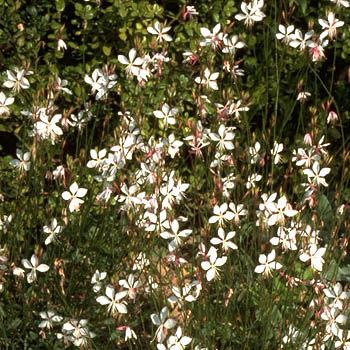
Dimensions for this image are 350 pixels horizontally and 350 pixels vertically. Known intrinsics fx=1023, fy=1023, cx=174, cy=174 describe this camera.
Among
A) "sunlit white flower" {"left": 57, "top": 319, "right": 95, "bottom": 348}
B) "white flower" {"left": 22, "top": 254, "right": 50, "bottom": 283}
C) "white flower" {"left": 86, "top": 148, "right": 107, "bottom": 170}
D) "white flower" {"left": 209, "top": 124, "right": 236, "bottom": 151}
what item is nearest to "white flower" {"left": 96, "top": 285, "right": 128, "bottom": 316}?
"sunlit white flower" {"left": 57, "top": 319, "right": 95, "bottom": 348}

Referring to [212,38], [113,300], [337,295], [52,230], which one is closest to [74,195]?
[52,230]

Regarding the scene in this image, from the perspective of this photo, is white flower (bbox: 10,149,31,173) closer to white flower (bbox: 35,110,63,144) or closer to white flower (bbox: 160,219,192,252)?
white flower (bbox: 35,110,63,144)

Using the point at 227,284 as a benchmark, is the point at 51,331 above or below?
below

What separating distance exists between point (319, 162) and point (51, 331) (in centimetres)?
104

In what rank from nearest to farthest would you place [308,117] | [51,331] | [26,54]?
[51,331] < [26,54] < [308,117]

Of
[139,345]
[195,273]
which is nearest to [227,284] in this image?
[195,273]

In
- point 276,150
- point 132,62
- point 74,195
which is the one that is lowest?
point 74,195

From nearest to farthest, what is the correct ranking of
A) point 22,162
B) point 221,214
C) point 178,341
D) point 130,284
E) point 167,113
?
point 178,341 < point 130,284 < point 221,214 < point 22,162 < point 167,113

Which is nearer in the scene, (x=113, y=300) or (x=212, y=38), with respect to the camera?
(x=113, y=300)

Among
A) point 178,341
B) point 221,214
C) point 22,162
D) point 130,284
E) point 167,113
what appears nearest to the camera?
point 178,341

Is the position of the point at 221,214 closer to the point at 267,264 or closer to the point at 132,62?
the point at 267,264

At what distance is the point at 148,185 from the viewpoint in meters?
3.32

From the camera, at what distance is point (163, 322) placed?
2844mm

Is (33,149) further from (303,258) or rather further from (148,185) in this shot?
(303,258)
